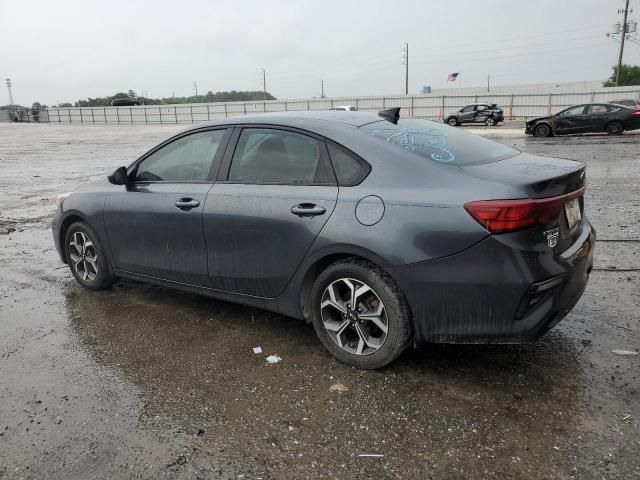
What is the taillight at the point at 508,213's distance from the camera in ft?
9.48

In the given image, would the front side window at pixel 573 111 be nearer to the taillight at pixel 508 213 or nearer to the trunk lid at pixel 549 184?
the trunk lid at pixel 549 184

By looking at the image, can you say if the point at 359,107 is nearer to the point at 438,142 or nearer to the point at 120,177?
the point at 120,177

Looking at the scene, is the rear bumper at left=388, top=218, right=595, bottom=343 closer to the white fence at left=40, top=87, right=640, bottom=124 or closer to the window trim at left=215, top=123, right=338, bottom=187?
the window trim at left=215, top=123, right=338, bottom=187

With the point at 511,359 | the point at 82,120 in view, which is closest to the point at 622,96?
the point at 511,359

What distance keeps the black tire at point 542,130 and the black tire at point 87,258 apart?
2209cm

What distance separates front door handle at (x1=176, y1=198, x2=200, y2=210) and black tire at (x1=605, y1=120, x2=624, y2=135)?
22.5 meters

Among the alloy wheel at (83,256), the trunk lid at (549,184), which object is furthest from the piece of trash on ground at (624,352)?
the alloy wheel at (83,256)

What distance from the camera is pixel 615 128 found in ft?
72.8

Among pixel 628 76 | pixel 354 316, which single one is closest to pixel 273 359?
pixel 354 316

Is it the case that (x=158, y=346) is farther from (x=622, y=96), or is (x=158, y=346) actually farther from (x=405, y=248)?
(x=622, y=96)

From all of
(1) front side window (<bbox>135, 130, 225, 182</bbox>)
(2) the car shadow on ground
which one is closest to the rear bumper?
(2) the car shadow on ground

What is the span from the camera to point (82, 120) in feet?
210

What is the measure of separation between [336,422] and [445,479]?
2.23 ft

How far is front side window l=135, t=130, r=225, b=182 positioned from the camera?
420cm
